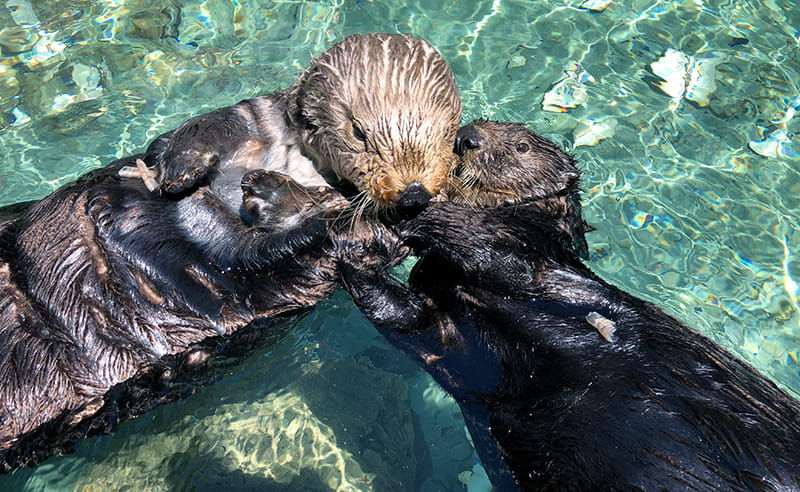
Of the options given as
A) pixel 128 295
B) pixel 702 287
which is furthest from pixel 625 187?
pixel 128 295

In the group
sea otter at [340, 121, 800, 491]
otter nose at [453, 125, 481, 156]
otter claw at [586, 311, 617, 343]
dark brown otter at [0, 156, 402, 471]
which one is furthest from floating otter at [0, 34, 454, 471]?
otter claw at [586, 311, 617, 343]

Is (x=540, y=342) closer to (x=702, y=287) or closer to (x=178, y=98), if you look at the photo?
(x=702, y=287)

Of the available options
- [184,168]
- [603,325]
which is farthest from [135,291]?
[603,325]

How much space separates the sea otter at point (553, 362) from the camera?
259cm

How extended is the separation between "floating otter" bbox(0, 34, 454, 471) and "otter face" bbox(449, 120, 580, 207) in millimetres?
546

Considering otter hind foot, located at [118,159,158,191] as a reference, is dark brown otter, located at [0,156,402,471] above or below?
below

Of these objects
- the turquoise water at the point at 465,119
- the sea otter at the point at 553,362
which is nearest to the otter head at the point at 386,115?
the sea otter at the point at 553,362

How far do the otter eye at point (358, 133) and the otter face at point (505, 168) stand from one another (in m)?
0.82

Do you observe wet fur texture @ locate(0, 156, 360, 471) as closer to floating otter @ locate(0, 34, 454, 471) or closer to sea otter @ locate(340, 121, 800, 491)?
floating otter @ locate(0, 34, 454, 471)

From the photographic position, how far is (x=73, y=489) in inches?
148

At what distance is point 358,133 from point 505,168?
3.54 feet

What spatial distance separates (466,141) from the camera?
3992 millimetres

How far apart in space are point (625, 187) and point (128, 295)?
357 centimetres

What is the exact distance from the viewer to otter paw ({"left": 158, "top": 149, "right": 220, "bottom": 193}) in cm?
357
